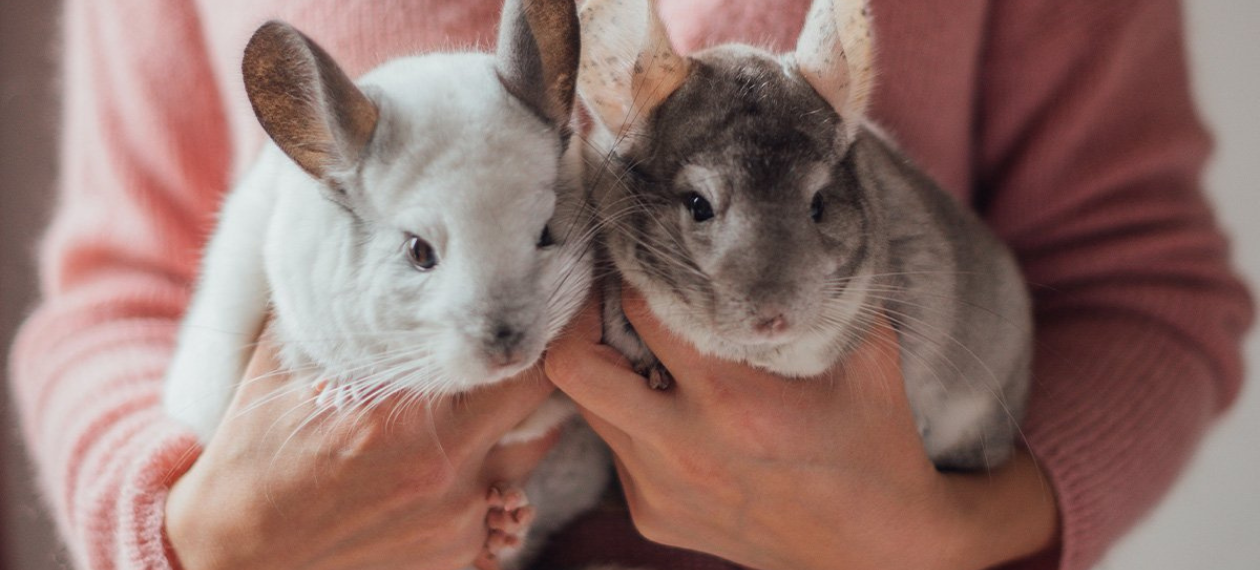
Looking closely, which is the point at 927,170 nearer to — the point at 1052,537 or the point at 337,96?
the point at 1052,537

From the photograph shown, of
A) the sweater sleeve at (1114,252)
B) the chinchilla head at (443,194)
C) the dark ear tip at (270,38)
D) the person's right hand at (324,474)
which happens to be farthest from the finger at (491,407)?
the sweater sleeve at (1114,252)

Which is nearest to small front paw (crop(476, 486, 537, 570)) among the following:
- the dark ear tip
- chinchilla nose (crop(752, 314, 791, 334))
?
chinchilla nose (crop(752, 314, 791, 334))

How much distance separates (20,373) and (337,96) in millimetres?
1089

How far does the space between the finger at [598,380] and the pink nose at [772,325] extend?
0.21 metres

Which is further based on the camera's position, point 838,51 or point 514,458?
point 514,458

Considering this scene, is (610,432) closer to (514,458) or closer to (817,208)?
(514,458)

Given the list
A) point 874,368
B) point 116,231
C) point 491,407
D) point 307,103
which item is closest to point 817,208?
point 874,368

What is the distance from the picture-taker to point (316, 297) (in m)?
1.08

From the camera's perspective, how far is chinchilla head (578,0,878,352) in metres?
1.00

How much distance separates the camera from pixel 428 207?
3.10ft

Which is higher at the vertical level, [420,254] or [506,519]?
[420,254]

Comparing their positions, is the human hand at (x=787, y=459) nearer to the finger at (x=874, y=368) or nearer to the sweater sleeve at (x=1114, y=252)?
the finger at (x=874, y=368)

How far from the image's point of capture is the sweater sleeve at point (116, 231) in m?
1.43

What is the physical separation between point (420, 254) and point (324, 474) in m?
0.39
